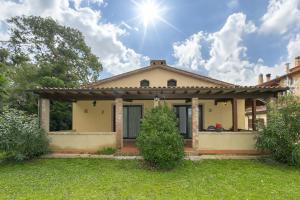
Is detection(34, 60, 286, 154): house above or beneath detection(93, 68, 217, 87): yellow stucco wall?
beneath

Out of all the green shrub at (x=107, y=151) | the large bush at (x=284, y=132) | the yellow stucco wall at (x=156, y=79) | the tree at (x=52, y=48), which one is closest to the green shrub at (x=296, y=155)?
the large bush at (x=284, y=132)

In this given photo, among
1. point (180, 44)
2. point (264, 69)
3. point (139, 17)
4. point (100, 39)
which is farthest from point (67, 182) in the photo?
point (264, 69)

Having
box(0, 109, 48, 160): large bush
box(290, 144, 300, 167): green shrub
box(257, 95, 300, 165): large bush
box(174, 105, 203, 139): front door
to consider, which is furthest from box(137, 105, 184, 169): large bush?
box(174, 105, 203, 139): front door

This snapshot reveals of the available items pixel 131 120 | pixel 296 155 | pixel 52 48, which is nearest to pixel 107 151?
pixel 131 120

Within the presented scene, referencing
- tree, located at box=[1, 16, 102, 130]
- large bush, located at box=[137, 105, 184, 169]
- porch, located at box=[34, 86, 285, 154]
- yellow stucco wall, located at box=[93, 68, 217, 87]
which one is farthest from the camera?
tree, located at box=[1, 16, 102, 130]

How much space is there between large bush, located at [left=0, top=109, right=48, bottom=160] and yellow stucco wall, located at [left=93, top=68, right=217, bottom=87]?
761 centimetres

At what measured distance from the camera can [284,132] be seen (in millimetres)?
10312

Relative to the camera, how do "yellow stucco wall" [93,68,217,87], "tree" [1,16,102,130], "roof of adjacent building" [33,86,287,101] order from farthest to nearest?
"tree" [1,16,102,130]
"yellow stucco wall" [93,68,217,87]
"roof of adjacent building" [33,86,287,101]

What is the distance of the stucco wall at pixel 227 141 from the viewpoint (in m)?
12.4

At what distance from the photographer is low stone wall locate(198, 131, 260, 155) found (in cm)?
1237

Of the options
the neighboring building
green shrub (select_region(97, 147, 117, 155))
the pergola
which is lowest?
green shrub (select_region(97, 147, 117, 155))

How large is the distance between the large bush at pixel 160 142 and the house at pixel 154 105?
54.6 inches

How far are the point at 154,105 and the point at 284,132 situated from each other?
625cm

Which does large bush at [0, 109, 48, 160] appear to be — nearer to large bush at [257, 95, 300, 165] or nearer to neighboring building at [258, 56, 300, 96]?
large bush at [257, 95, 300, 165]
